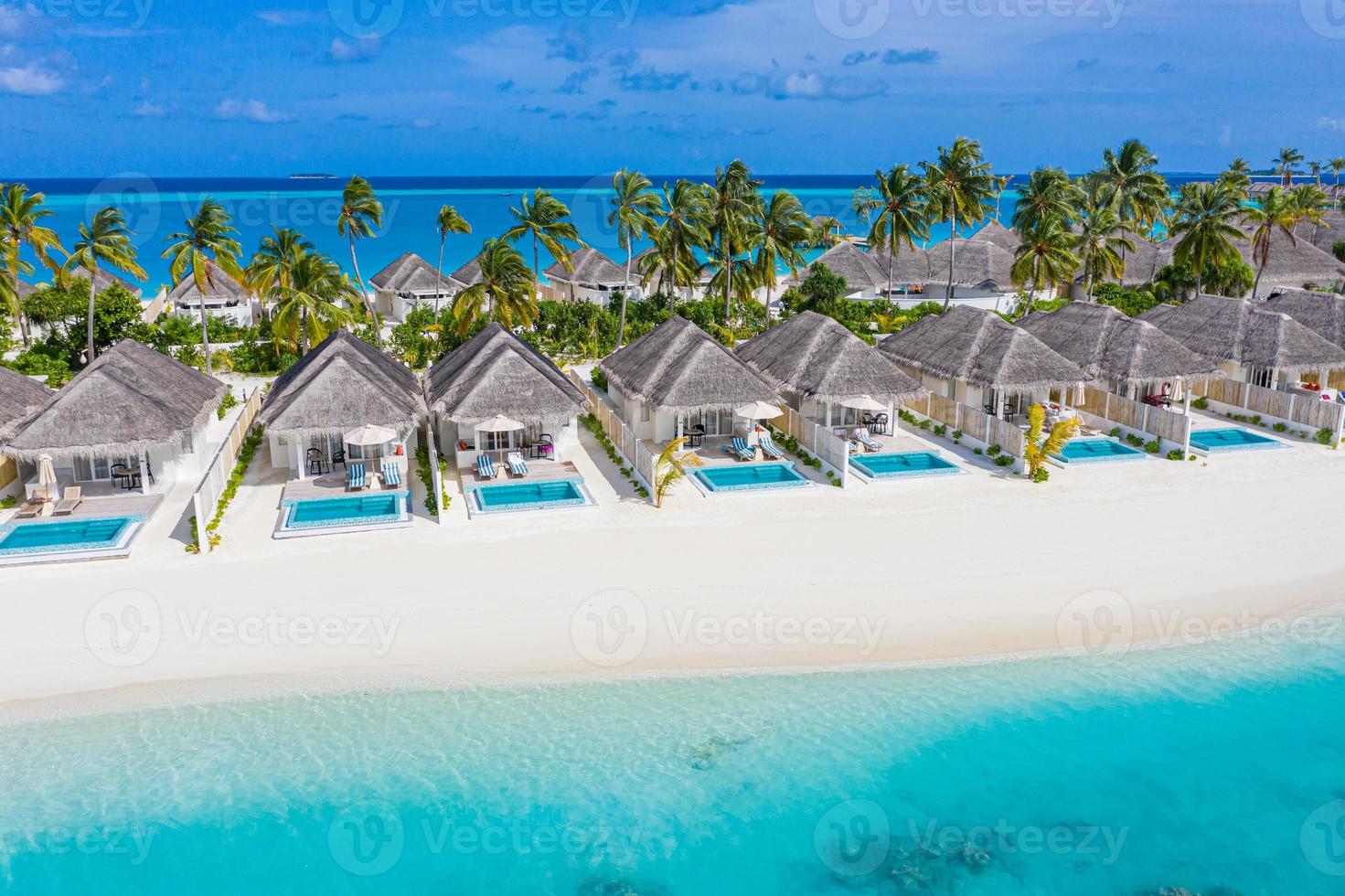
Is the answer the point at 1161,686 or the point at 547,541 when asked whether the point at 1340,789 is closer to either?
the point at 1161,686

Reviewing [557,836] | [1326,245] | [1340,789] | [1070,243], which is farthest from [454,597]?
[1326,245]

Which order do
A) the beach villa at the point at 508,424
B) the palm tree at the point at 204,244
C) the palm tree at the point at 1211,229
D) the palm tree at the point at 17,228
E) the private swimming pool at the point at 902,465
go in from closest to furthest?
the beach villa at the point at 508,424 < the private swimming pool at the point at 902,465 < the palm tree at the point at 204,244 < the palm tree at the point at 17,228 < the palm tree at the point at 1211,229

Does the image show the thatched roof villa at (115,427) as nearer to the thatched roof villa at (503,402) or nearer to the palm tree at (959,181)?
the thatched roof villa at (503,402)

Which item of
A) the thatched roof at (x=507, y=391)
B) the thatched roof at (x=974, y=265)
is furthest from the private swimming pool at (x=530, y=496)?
the thatched roof at (x=974, y=265)

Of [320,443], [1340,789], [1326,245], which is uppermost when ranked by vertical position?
[1326,245]

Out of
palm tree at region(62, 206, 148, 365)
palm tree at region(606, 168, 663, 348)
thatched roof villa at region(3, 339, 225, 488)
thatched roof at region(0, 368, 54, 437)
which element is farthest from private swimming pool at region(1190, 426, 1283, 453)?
palm tree at region(62, 206, 148, 365)

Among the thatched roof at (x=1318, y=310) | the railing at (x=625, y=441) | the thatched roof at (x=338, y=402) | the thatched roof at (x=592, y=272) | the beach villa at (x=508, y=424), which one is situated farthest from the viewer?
the thatched roof at (x=592, y=272)

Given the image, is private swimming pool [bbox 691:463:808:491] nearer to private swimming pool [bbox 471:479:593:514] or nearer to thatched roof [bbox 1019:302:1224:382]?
private swimming pool [bbox 471:479:593:514]
